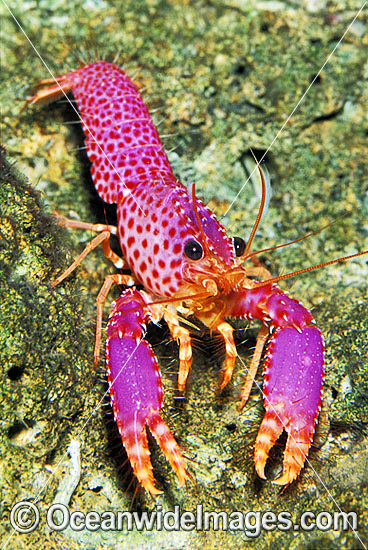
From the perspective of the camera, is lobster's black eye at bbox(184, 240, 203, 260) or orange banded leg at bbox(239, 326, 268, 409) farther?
orange banded leg at bbox(239, 326, 268, 409)

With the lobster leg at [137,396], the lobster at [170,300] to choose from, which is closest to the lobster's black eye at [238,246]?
the lobster at [170,300]

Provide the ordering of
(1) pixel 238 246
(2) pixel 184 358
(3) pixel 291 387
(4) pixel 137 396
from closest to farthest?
(4) pixel 137 396 < (3) pixel 291 387 < (2) pixel 184 358 < (1) pixel 238 246

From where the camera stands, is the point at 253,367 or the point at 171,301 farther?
the point at 253,367

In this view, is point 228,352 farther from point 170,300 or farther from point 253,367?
point 170,300

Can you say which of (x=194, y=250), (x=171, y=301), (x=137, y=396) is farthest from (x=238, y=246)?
(x=137, y=396)

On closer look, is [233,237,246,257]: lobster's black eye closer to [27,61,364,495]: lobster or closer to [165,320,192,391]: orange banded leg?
[27,61,364,495]: lobster

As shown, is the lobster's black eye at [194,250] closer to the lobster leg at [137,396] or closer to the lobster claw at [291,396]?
the lobster leg at [137,396]

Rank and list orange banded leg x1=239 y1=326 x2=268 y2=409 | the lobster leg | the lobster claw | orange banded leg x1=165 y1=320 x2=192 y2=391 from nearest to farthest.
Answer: the lobster leg, the lobster claw, orange banded leg x1=165 y1=320 x2=192 y2=391, orange banded leg x1=239 y1=326 x2=268 y2=409

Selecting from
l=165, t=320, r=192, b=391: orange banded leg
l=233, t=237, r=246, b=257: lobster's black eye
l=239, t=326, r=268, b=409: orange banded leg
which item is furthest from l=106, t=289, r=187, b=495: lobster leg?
l=233, t=237, r=246, b=257: lobster's black eye

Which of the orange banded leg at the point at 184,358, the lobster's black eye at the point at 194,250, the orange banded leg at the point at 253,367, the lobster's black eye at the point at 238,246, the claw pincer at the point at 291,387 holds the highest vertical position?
the lobster's black eye at the point at 194,250
